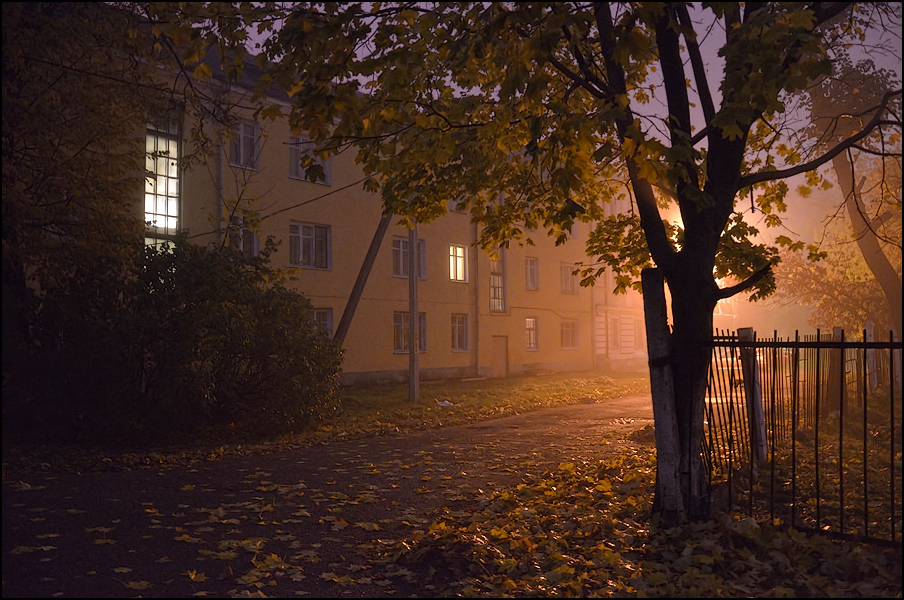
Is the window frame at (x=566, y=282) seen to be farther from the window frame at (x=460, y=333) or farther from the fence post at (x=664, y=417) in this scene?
the fence post at (x=664, y=417)

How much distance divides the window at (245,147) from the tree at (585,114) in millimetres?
13823

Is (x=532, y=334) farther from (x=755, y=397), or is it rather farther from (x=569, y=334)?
(x=755, y=397)

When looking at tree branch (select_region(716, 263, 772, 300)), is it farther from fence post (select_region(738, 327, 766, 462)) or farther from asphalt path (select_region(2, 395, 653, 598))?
asphalt path (select_region(2, 395, 653, 598))

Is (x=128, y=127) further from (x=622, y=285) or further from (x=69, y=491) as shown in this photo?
(x=622, y=285)

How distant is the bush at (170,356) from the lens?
1102 cm

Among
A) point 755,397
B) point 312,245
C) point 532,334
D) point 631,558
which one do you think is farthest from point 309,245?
point 631,558

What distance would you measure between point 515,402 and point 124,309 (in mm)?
11492

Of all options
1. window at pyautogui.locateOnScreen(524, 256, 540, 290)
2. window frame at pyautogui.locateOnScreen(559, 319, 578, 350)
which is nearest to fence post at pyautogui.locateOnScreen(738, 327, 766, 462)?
window at pyautogui.locateOnScreen(524, 256, 540, 290)

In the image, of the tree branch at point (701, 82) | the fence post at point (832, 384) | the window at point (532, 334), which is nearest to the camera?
the tree branch at point (701, 82)

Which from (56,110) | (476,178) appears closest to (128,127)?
(56,110)

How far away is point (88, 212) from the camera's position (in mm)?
10383

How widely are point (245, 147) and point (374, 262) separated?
19.6 ft

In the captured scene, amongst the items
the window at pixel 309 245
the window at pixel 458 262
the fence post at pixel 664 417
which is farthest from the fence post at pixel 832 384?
the window at pixel 458 262

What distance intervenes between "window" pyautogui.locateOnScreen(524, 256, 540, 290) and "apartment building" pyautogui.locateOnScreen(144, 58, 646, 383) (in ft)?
0.19
